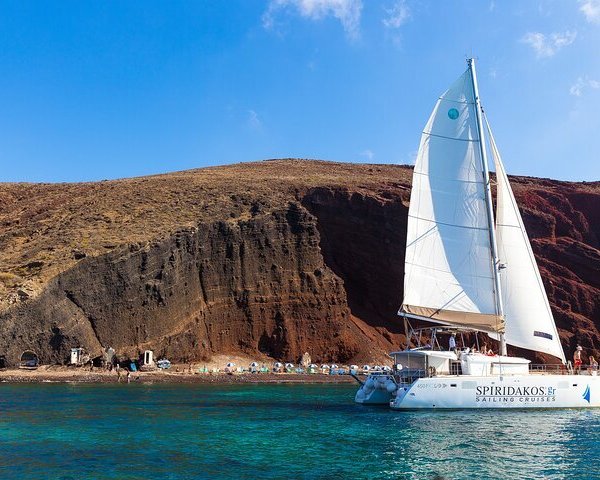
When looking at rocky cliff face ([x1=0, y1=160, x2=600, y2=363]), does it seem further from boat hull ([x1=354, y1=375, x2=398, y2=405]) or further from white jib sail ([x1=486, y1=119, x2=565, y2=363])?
white jib sail ([x1=486, y1=119, x2=565, y2=363])

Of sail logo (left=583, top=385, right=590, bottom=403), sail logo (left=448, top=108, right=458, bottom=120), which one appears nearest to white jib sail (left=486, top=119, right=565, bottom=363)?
sail logo (left=583, top=385, right=590, bottom=403)

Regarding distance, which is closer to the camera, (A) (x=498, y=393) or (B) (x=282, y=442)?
(B) (x=282, y=442)

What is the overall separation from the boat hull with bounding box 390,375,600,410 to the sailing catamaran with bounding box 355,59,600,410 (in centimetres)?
5

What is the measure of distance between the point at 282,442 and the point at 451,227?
17738 millimetres

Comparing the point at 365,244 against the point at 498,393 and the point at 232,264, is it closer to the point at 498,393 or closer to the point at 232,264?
the point at 232,264

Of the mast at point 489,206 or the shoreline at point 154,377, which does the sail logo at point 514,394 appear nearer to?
the mast at point 489,206

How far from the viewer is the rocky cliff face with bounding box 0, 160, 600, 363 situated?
64.6 meters

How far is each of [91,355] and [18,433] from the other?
3781 cm

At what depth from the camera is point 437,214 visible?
36.6m

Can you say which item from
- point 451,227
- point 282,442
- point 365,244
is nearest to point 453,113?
point 451,227

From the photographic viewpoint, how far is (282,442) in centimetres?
2398

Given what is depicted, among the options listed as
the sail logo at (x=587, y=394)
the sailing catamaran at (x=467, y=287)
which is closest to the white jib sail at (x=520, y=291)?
the sailing catamaran at (x=467, y=287)

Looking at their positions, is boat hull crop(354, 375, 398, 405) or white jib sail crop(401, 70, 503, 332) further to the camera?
boat hull crop(354, 375, 398, 405)

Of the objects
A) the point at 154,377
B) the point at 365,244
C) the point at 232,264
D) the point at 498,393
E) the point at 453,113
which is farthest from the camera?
the point at 365,244
